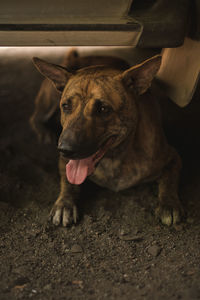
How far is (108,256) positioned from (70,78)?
4.20 feet

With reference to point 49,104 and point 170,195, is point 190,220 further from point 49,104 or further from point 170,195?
point 49,104

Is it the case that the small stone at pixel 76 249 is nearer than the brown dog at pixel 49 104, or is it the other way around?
the small stone at pixel 76 249

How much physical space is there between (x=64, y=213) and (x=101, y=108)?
0.82m

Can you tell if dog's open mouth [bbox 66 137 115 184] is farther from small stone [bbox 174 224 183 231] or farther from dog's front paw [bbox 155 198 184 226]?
small stone [bbox 174 224 183 231]

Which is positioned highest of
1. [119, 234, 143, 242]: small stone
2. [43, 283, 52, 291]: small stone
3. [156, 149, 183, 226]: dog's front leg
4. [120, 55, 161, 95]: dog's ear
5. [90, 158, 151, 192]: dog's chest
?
[120, 55, 161, 95]: dog's ear

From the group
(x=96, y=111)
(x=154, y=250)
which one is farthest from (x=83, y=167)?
(x=154, y=250)

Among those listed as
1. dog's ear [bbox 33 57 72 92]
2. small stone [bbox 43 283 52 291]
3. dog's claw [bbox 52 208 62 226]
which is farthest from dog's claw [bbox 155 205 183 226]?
dog's ear [bbox 33 57 72 92]

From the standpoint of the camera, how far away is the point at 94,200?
108 inches

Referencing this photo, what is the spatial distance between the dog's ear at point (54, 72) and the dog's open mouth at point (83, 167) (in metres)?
0.60

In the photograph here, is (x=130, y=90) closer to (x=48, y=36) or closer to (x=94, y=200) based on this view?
(x=48, y=36)

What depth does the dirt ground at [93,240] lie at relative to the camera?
74.2 inches

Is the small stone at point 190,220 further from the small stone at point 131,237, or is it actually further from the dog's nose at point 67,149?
the dog's nose at point 67,149

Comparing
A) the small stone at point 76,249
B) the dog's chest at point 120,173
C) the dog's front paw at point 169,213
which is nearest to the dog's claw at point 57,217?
the small stone at point 76,249

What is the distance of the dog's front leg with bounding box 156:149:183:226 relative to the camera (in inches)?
97.7
